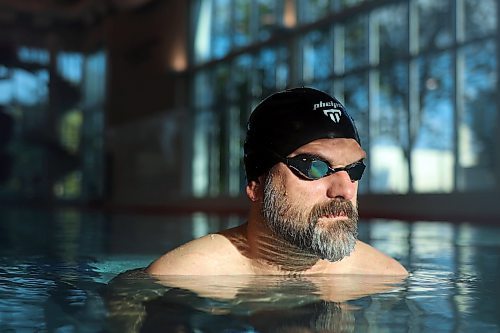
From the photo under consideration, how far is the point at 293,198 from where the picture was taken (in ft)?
7.97

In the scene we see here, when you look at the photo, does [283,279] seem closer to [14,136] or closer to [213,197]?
[213,197]

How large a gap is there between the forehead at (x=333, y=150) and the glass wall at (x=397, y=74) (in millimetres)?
6828

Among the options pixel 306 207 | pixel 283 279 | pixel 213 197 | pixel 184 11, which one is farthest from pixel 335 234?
pixel 184 11

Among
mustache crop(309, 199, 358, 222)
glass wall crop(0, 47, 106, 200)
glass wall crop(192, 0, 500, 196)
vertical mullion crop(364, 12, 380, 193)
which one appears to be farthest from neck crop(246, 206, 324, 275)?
glass wall crop(0, 47, 106, 200)

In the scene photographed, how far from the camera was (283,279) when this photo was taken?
2.63 m

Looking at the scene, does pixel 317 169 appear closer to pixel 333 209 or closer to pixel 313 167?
pixel 313 167

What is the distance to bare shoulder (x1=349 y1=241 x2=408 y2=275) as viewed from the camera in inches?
114

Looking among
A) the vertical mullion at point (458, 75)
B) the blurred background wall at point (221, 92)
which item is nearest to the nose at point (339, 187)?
the blurred background wall at point (221, 92)

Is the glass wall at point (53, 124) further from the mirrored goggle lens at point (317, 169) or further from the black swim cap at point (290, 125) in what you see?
the mirrored goggle lens at point (317, 169)

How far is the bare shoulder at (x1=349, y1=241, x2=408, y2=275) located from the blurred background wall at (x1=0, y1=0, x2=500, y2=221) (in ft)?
30.6

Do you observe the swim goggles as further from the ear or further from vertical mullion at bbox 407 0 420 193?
vertical mullion at bbox 407 0 420 193

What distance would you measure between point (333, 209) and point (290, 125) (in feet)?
1.11

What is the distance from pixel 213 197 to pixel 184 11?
6326 mm

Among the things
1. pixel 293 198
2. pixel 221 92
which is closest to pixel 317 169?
pixel 293 198
